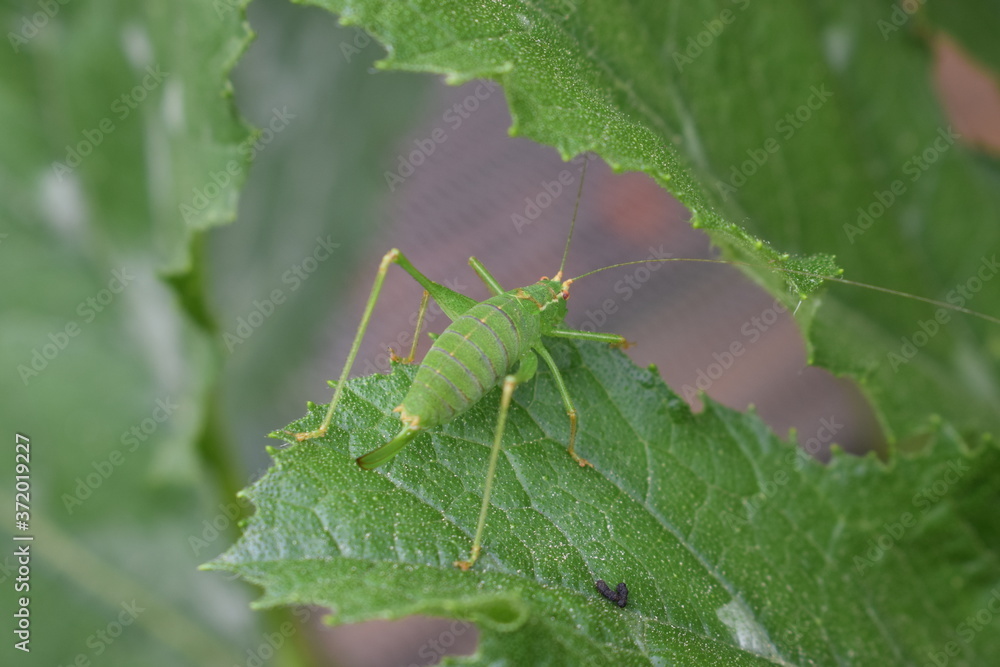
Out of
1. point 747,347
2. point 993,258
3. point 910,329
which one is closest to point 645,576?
point 910,329

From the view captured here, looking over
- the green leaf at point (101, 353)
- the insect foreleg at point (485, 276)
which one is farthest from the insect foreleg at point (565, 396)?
the green leaf at point (101, 353)

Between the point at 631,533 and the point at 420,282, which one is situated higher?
the point at 420,282

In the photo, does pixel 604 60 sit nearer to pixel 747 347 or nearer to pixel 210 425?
pixel 210 425

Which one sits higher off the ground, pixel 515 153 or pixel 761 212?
pixel 515 153

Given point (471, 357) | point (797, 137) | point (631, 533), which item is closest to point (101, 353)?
point (471, 357)

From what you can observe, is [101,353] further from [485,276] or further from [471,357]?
[471,357]

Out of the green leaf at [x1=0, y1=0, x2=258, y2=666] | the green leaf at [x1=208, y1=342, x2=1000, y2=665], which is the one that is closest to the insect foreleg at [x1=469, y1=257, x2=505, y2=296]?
the green leaf at [x1=208, y1=342, x2=1000, y2=665]

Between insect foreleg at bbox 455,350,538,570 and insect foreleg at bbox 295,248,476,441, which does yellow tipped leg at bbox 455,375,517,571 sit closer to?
insect foreleg at bbox 455,350,538,570
